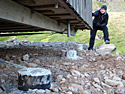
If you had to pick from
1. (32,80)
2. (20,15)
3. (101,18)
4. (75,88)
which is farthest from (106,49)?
(32,80)

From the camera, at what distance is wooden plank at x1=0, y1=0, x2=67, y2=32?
237cm

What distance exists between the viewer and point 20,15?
9.16 feet

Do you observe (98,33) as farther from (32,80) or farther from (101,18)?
(32,80)

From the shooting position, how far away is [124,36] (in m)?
11.8

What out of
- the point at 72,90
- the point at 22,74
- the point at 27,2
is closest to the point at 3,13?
the point at 27,2

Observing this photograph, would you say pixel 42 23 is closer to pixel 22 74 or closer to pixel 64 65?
pixel 64 65

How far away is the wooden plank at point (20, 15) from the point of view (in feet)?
7.77

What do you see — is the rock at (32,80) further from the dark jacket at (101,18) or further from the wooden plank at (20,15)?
the dark jacket at (101,18)

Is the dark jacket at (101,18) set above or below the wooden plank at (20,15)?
above

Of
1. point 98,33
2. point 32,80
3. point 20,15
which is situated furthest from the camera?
point 98,33

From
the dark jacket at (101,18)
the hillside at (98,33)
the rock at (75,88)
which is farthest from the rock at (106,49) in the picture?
the rock at (75,88)

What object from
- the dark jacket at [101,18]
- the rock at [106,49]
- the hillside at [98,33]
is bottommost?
the rock at [106,49]

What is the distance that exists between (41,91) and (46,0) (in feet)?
5.01

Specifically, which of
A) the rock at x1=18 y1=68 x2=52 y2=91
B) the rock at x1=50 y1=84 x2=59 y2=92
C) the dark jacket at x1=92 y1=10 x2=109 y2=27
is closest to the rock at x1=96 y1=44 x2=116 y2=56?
the dark jacket at x1=92 y1=10 x2=109 y2=27
